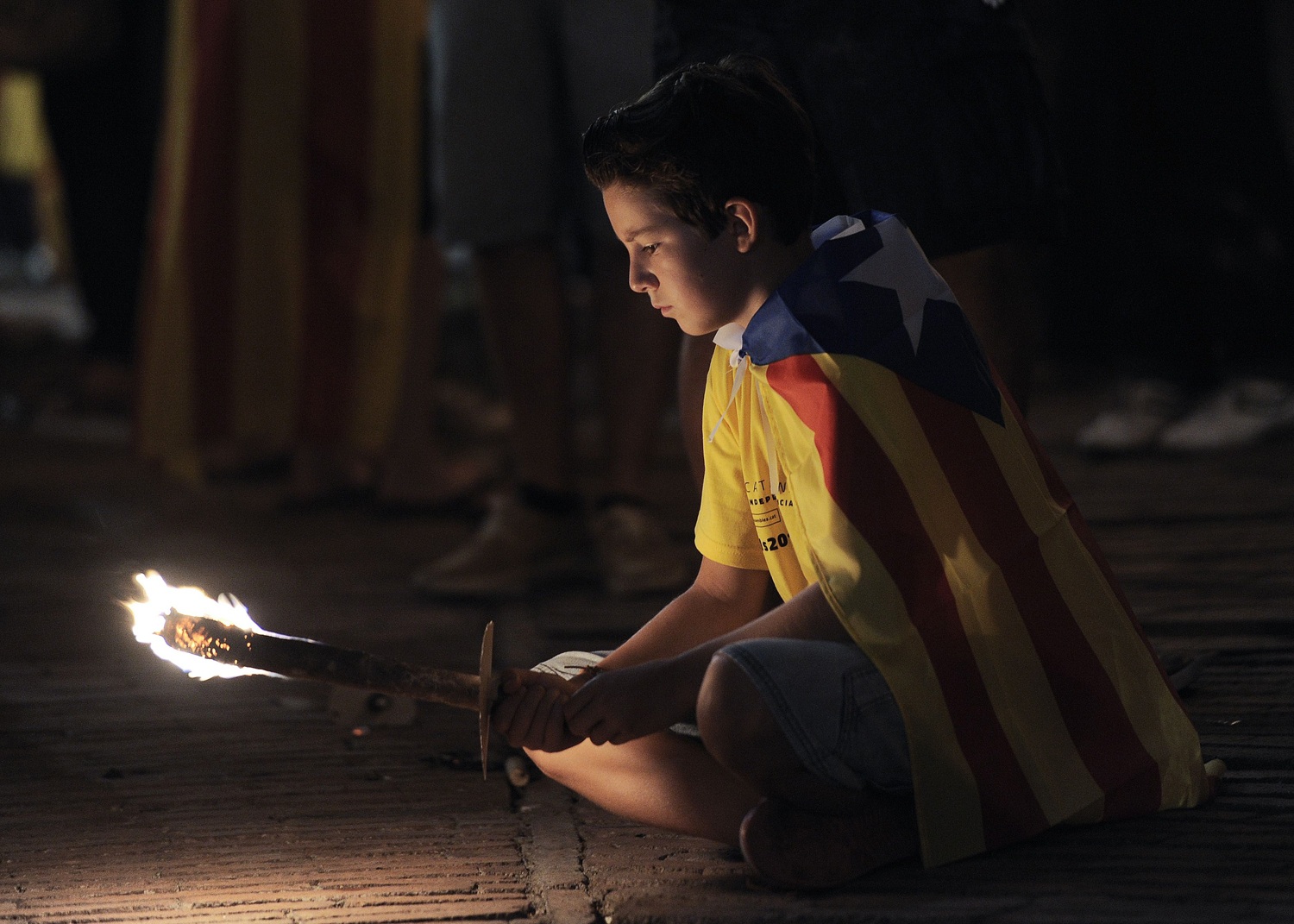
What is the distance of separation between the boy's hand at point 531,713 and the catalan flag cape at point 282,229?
2.04 meters

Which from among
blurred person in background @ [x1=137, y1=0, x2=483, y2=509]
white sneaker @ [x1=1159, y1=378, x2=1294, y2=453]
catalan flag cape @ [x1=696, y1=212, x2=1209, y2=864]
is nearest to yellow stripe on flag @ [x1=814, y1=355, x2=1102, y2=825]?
catalan flag cape @ [x1=696, y1=212, x2=1209, y2=864]

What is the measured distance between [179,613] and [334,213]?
2115mm

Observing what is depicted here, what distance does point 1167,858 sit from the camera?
4.41 feet

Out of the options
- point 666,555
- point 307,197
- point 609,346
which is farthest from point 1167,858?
point 307,197

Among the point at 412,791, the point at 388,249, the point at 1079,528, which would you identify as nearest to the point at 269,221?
the point at 388,249

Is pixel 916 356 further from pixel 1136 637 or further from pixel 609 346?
pixel 609 346

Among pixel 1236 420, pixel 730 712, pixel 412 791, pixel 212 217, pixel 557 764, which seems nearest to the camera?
pixel 730 712

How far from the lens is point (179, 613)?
51.9 inches

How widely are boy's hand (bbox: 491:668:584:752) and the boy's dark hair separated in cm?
44

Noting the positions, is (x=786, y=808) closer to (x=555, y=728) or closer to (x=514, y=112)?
(x=555, y=728)

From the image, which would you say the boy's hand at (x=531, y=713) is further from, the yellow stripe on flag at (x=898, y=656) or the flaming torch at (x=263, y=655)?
the yellow stripe on flag at (x=898, y=656)

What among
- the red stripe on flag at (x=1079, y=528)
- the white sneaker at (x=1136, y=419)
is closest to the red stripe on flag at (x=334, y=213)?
the white sneaker at (x=1136, y=419)

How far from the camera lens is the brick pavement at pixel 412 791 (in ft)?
4.31

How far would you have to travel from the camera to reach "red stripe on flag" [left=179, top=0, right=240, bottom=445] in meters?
3.24
